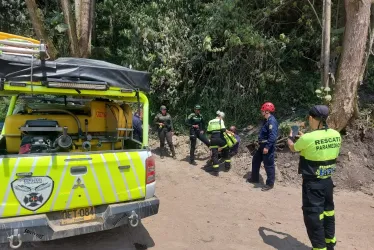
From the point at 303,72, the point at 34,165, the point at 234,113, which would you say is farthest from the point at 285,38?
the point at 34,165

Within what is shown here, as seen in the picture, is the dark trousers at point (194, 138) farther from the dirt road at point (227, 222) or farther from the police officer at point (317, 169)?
the police officer at point (317, 169)

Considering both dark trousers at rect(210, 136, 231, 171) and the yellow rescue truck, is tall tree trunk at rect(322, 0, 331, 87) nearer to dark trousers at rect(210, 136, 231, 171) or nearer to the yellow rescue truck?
dark trousers at rect(210, 136, 231, 171)

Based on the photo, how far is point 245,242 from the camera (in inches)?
182

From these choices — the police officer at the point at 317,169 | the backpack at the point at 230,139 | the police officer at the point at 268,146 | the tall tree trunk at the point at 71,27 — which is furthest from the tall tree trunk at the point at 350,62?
the tall tree trunk at the point at 71,27

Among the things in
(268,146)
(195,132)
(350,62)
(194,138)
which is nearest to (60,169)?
(268,146)

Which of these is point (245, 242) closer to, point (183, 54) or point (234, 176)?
point (234, 176)

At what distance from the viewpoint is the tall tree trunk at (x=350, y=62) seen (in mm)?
7113

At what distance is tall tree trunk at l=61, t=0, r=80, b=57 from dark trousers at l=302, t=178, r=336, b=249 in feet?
26.4

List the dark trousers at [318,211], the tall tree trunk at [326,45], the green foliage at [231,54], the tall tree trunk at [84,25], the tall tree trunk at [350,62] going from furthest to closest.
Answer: the tall tree trunk at [84,25] → the green foliage at [231,54] → the tall tree trunk at [326,45] → the tall tree trunk at [350,62] → the dark trousers at [318,211]

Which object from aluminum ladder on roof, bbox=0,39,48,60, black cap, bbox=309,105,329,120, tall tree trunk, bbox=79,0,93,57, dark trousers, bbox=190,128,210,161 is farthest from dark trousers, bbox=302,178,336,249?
tall tree trunk, bbox=79,0,93,57

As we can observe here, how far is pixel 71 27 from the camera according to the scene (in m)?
9.91

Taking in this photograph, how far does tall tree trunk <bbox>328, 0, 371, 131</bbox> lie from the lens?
711 cm

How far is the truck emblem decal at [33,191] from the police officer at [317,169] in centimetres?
272

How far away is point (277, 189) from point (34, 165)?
487 centimetres
